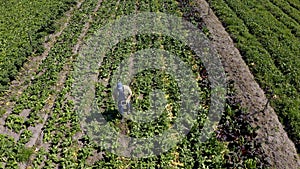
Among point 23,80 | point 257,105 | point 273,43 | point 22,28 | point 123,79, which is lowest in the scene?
point 23,80

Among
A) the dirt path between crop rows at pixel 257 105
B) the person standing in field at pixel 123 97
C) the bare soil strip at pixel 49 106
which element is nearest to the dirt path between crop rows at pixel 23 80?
the bare soil strip at pixel 49 106

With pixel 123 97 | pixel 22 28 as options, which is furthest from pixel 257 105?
pixel 22 28

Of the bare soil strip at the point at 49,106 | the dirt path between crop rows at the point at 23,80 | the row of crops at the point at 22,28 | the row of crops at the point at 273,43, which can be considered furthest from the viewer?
the row of crops at the point at 22,28

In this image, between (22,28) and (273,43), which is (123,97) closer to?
(273,43)

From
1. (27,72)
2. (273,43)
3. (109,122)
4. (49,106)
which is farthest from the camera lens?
(273,43)

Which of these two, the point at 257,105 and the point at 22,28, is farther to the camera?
the point at 22,28

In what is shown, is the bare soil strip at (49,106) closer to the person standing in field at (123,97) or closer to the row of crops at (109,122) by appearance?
the row of crops at (109,122)

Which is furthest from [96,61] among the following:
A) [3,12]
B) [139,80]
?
[3,12]
